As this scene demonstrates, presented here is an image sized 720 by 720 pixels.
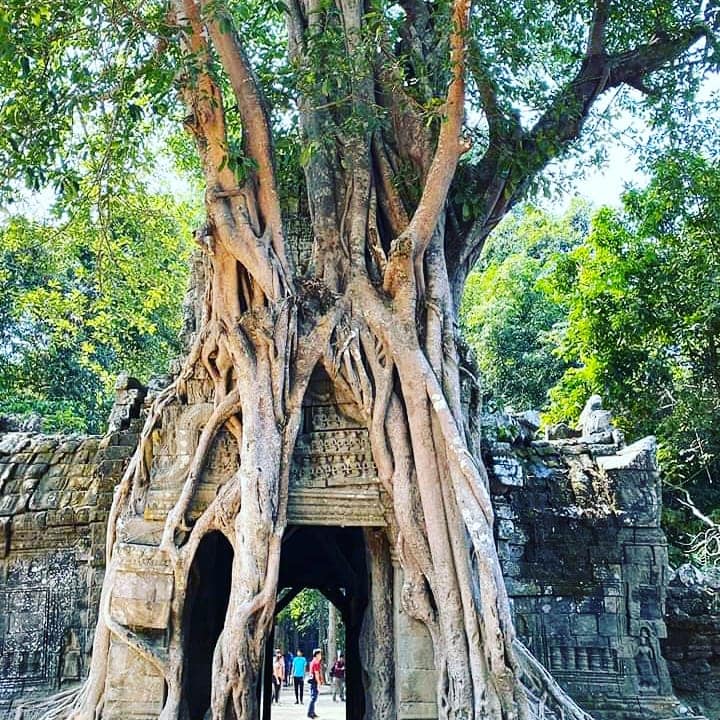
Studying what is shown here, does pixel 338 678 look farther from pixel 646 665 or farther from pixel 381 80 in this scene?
pixel 381 80

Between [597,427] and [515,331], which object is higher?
[515,331]

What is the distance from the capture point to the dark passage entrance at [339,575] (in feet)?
23.7

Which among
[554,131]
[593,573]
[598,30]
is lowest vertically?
[593,573]

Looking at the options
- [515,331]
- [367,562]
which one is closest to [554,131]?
[367,562]

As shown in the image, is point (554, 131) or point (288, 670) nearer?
point (554, 131)

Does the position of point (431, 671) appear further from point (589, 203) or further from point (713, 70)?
point (589, 203)

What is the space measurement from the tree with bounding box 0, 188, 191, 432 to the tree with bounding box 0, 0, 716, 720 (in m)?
2.77

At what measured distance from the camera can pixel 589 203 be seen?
19.1 metres

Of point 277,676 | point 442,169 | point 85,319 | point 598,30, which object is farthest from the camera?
point 277,676

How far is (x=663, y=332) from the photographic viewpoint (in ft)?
30.0

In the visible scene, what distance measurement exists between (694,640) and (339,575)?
11.0 ft

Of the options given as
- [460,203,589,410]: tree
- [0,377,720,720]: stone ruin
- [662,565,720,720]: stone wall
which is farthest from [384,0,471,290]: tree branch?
[460,203,589,410]: tree

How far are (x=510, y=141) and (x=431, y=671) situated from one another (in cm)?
364

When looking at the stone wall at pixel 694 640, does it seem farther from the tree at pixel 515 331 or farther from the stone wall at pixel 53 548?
the tree at pixel 515 331
